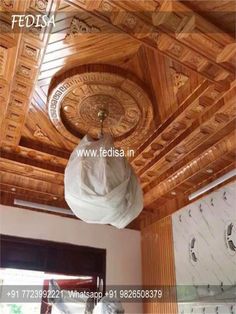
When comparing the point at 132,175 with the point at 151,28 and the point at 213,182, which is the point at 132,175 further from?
the point at 213,182

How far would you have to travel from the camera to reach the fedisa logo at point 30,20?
6.04 ft

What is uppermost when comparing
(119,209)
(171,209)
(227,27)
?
(227,27)

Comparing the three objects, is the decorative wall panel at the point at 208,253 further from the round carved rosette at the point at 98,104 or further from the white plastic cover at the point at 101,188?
the white plastic cover at the point at 101,188

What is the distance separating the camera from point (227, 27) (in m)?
1.91

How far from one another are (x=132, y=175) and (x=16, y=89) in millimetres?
1117

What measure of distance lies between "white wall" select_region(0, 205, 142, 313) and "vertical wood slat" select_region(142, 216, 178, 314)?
0.13 meters

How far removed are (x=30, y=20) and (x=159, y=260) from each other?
316cm

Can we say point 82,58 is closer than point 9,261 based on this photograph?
Yes

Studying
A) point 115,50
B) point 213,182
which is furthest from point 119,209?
point 213,182

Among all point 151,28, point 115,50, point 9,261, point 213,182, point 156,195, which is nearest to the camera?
point 151,28

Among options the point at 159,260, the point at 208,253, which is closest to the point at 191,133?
the point at 208,253

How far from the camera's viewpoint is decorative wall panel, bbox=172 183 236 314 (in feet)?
9.56

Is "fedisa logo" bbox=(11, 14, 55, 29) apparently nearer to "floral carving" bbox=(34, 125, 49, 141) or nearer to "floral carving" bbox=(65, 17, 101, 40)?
"floral carving" bbox=(65, 17, 101, 40)

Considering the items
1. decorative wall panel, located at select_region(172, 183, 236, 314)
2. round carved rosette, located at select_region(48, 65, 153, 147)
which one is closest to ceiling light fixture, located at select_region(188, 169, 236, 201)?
decorative wall panel, located at select_region(172, 183, 236, 314)
